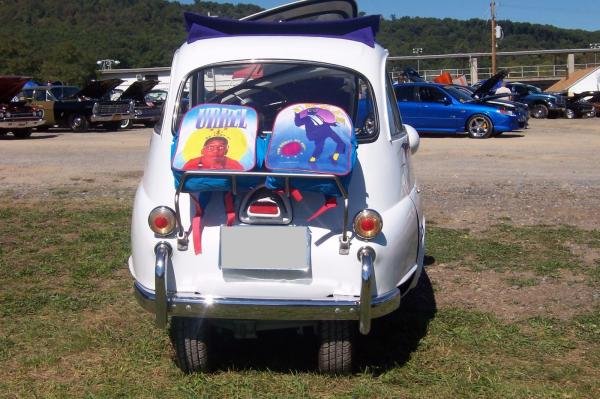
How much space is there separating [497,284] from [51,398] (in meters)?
3.50

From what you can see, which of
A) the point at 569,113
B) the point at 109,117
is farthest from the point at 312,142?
the point at 569,113

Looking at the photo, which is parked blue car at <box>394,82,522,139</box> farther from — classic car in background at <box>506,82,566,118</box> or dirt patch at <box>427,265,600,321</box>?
dirt patch at <box>427,265,600,321</box>

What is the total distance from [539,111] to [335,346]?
29354mm

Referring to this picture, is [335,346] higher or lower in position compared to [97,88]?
lower

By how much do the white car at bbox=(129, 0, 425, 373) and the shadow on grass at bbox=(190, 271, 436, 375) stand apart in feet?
0.97

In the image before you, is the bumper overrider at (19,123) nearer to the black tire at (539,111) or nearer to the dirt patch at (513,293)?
the dirt patch at (513,293)

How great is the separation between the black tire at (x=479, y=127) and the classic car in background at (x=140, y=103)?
10263mm

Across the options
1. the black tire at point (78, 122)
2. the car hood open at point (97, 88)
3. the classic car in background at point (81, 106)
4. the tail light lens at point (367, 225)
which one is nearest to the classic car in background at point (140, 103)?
the classic car in background at point (81, 106)

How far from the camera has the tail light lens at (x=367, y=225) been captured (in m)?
3.92

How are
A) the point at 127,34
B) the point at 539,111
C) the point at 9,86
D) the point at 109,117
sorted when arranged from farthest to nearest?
the point at 127,34 → the point at 539,111 → the point at 109,117 → the point at 9,86

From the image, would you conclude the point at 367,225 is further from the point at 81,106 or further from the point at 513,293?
the point at 81,106

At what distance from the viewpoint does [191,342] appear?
415 centimetres

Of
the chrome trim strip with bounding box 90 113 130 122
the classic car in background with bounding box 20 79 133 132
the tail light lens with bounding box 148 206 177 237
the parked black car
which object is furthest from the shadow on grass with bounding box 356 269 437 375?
the parked black car

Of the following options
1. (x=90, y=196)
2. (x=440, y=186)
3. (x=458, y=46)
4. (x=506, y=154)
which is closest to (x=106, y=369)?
(x=90, y=196)
